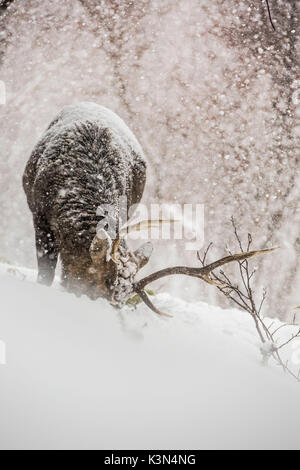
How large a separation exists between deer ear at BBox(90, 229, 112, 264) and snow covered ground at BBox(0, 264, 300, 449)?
1.02 feet

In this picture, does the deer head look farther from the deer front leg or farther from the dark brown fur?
the deer front leg

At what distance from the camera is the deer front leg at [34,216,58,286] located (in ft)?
9.48

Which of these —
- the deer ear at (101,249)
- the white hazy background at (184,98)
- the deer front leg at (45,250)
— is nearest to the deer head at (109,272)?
the deer ear at (101,249)

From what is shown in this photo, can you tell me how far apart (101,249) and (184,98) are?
264 inches

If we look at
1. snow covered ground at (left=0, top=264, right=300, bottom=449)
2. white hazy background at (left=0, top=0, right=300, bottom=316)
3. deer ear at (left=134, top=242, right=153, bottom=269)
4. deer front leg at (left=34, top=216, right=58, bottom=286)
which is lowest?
snow covered ground at (left=0, top=264, right=300, bottom=449)

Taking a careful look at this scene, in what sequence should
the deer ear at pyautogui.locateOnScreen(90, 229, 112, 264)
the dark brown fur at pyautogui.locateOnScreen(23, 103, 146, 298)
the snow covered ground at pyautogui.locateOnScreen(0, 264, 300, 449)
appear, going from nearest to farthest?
the snow covered ground at pyautogui.locateOnScreen(0, 264, 300, 449), the deer ear at pyautogui.locateOnScreen(90, 229, 112, 264), the dark brown fur at pyautogui.locateOnScreen(23, 103, 146, 298)

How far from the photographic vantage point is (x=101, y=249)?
199cm

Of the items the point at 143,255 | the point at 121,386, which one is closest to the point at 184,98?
the point at 143,255

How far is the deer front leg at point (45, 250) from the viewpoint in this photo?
→ 9.48 feet

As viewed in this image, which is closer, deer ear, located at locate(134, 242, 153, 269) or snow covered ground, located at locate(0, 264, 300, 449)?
snow covered ground, located at locate(0, 264, 300, 449)

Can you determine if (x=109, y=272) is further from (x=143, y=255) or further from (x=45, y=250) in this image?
(x=45, y=250)

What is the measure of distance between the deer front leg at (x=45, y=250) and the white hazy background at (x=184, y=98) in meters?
4.54

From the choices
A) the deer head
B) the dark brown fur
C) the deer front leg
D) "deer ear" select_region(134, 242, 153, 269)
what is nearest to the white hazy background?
the dark brown fur
